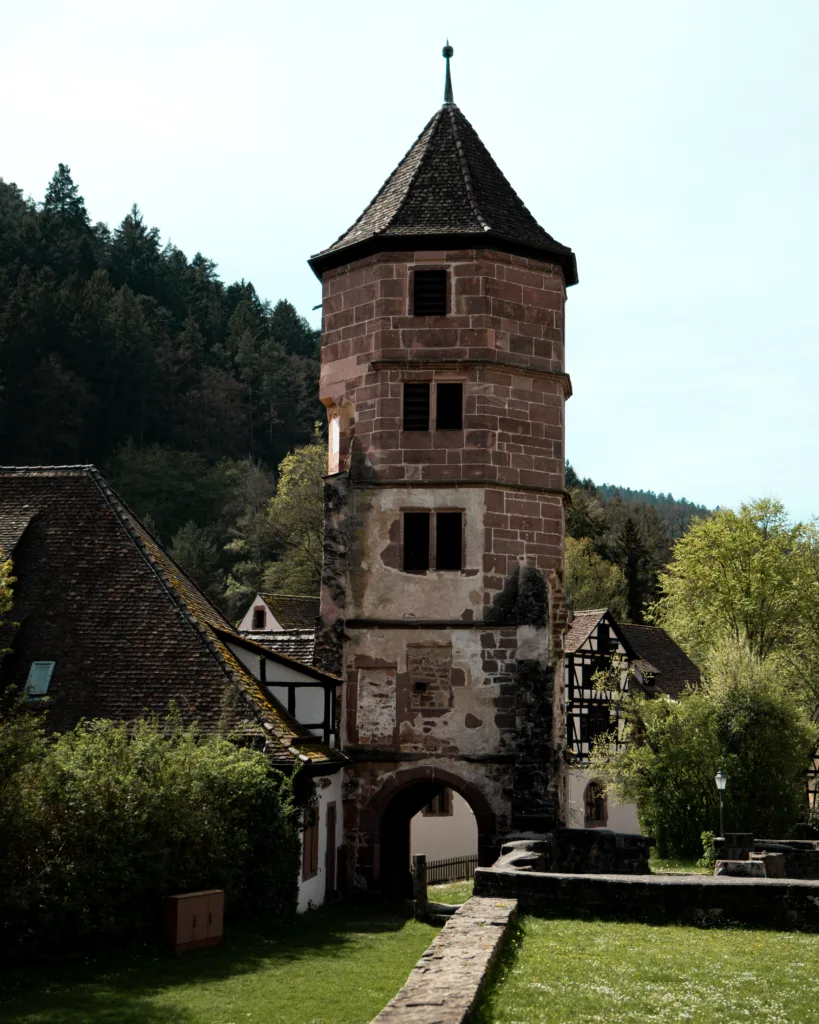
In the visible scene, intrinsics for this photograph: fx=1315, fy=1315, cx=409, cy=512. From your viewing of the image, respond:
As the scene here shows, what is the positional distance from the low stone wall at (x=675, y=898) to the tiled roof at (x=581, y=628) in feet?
98.2

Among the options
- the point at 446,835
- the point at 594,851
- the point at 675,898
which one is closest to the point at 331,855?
the point at 594,851

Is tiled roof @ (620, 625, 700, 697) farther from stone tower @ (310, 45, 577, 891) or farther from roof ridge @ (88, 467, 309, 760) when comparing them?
roof ridge @ (88, 467, 309, 760)

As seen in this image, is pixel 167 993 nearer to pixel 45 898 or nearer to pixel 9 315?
pixel 45 898

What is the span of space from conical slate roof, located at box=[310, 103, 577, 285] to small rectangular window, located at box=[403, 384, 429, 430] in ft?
8.64

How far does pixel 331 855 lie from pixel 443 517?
6223 millimetres

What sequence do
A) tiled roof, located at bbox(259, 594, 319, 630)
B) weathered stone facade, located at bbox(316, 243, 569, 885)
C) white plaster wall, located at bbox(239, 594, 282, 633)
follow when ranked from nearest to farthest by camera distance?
weathered stone facade, located at bbox(316, 243, 569, 885)
tiled roof, located at bbox(259, 594, 319, 630)
white plaster wall, located at bbox(239, 594, 282, 633)

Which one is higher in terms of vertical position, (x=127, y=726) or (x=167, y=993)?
(x=127, y=726)

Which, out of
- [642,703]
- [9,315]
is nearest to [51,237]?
[9,315]

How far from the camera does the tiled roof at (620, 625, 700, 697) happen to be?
47.5 m

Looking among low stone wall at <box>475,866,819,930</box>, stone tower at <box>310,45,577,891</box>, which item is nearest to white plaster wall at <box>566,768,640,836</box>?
stone tower at <box>310,45,577,891</box>

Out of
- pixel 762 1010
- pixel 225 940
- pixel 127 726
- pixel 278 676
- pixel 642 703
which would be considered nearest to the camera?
pixel 762 1010

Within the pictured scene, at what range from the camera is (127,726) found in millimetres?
17938

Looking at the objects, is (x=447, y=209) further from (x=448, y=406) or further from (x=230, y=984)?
(x=230, y=984)

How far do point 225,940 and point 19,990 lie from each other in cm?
372
